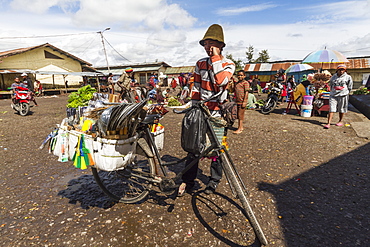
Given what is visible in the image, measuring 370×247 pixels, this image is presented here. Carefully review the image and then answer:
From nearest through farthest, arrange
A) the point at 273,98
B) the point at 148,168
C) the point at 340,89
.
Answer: the point at 148,168
the point at 340,89
the point at 273,98

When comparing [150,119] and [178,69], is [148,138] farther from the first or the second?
[178,69]

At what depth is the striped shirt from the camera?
2.98m

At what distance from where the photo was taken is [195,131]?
108 inches

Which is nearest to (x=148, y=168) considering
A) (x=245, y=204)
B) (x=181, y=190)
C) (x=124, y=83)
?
(x=181, y=190)

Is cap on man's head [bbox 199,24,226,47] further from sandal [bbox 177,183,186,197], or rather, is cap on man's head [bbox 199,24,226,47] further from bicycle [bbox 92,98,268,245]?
sandal [bbox 177,183,186,197]

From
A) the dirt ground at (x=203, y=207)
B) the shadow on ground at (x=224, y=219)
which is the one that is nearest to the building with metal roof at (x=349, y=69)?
the dirt ground at (x=203, y=207)

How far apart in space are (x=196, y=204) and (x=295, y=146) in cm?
394

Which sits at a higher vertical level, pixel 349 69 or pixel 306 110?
pixel 349 69

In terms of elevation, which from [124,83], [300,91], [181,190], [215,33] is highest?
[215,33]

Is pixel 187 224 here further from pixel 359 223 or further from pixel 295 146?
pixel 295 146

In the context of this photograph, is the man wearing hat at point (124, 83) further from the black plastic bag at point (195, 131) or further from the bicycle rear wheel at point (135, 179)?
the black plastic bag at point (195, 131)

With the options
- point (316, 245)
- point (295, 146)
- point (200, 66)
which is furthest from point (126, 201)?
point (295, 146)

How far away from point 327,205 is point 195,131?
7.62ft

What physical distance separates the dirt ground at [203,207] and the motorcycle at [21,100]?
695 cm
